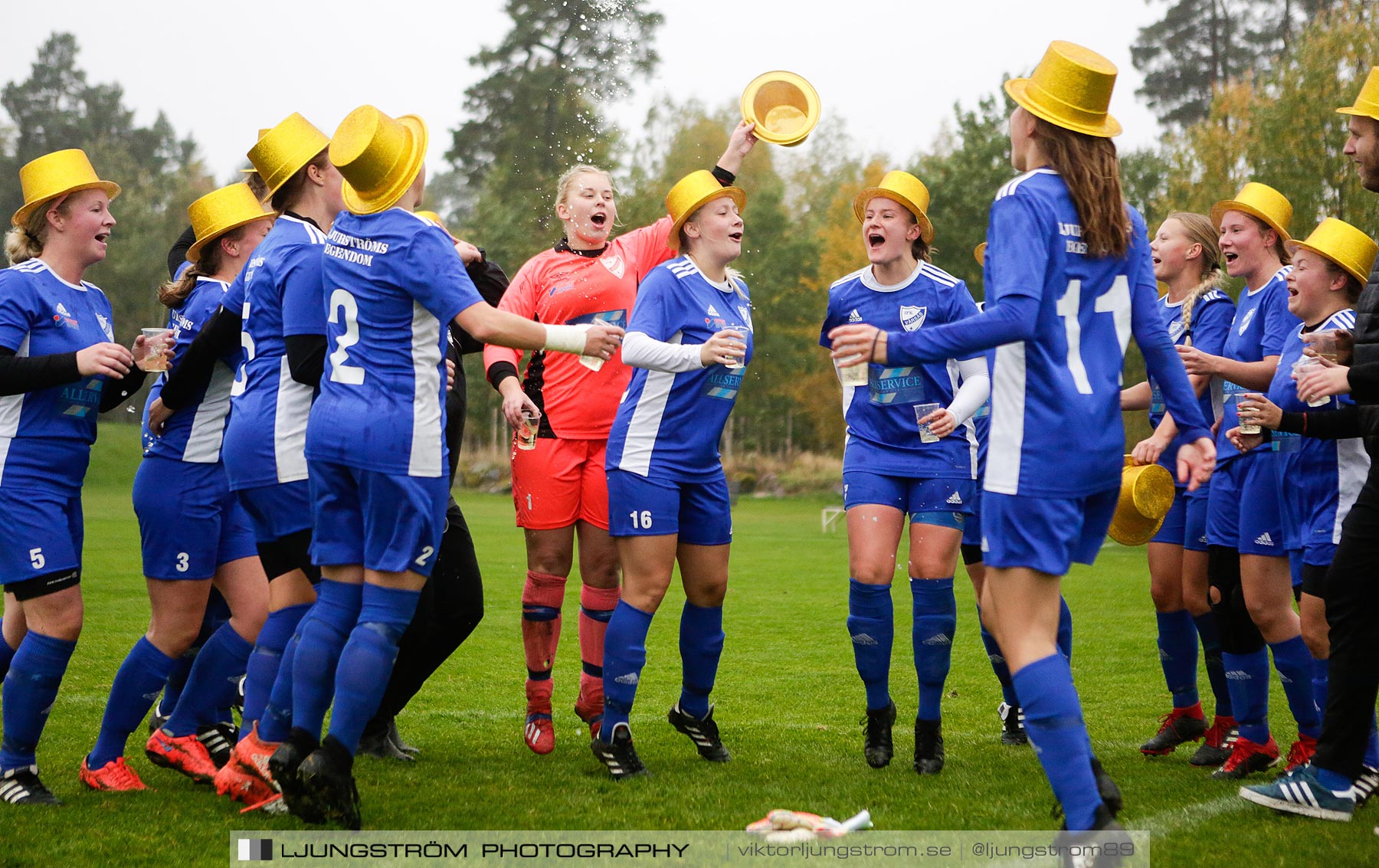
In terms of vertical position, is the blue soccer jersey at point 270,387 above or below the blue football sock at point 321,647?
above

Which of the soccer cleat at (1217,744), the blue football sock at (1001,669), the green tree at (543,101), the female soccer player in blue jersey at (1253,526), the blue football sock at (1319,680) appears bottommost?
the soccer cleat at (1217,744)

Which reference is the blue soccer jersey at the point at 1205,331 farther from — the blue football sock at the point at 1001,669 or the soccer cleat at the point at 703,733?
the soccer cleat at the point at 703,733

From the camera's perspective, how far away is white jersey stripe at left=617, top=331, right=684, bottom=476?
5645 mm

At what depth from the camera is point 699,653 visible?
5918 millimetres

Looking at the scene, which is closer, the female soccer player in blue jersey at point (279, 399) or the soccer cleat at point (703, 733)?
the female soccer player in blue jersey at point (279, 399)

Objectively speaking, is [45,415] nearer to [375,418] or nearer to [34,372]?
[34,372]

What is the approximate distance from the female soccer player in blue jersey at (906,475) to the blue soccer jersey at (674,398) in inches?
21.9

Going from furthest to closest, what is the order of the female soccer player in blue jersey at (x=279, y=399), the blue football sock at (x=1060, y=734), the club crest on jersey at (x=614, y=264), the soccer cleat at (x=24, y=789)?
the club crest on jersey at (x=614, y=264), the soccer cleat at (x=24, y=789), the female soccer player in blue jersey at (x=279, y=399), the blue football sock at (x=1060, y=734)

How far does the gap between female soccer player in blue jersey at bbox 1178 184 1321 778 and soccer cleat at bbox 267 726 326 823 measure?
3.95 m

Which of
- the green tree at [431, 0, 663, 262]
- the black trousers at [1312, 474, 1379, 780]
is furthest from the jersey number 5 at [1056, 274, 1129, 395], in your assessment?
the green tree at [431, 0, 663, 262]

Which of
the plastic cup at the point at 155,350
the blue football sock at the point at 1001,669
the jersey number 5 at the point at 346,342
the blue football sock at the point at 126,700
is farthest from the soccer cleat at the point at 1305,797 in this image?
the plastic cup at the point at 155,350

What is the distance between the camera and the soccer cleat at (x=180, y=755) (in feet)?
17.7

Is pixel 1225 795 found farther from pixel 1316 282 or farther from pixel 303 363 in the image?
pixel 303 363

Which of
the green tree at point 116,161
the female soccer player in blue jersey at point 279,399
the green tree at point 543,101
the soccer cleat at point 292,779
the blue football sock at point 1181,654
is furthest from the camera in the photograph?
the green tree at point 116,161
